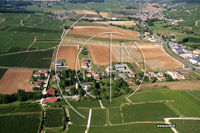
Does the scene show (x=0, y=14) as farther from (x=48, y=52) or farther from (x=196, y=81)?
(x=196, y=81)

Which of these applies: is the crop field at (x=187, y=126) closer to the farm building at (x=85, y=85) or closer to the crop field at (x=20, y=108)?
the farm building at (x=85, y=85)

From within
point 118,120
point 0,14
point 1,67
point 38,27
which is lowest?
point 118,120

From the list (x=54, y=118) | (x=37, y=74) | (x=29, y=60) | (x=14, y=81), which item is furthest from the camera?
(x=29, y=60)

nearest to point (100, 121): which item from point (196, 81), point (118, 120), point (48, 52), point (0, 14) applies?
point (118, 120)

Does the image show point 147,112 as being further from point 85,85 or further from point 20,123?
point 20,123

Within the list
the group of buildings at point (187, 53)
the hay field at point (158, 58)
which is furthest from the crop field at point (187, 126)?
the group of buildings at point (187, 53)

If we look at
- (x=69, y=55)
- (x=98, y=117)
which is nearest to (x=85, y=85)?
(x=98, y=117)
